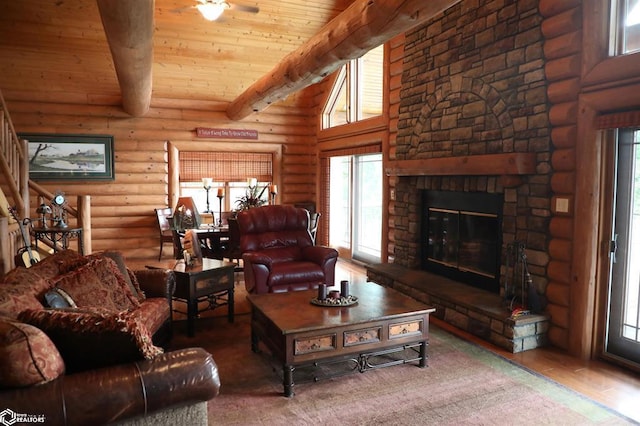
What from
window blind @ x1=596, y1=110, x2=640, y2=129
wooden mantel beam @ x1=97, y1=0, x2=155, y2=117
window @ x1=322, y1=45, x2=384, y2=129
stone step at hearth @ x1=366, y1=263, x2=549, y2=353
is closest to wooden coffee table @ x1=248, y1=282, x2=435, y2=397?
stone step at hearth @ x1=366, y1=263, x2=549, y2=353

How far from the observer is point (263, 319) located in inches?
138

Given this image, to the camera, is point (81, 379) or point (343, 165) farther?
point (343, 165)

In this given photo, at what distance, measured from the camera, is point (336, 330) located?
314 centimetres

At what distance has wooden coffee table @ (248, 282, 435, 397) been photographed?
3.05m

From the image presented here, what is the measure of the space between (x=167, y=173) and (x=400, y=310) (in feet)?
20.8

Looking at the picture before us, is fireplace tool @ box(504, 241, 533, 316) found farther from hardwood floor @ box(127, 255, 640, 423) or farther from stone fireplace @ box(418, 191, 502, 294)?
hardwood floor @ box(127, 255, 640, 423)

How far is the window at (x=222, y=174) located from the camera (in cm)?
870

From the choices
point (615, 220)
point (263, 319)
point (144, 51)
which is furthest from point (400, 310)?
point (144, 51)

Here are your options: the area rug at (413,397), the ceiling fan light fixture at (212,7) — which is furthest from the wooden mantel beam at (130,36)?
the area rug at (413,397)

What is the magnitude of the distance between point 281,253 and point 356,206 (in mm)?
3013

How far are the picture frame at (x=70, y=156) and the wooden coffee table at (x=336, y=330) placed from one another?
570 centimetres

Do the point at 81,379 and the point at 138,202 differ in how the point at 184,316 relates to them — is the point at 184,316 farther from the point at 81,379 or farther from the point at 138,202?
the point at 138,202

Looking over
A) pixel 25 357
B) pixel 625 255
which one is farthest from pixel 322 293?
pixel 625 255

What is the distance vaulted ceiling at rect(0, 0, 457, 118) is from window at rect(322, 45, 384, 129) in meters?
0.93
